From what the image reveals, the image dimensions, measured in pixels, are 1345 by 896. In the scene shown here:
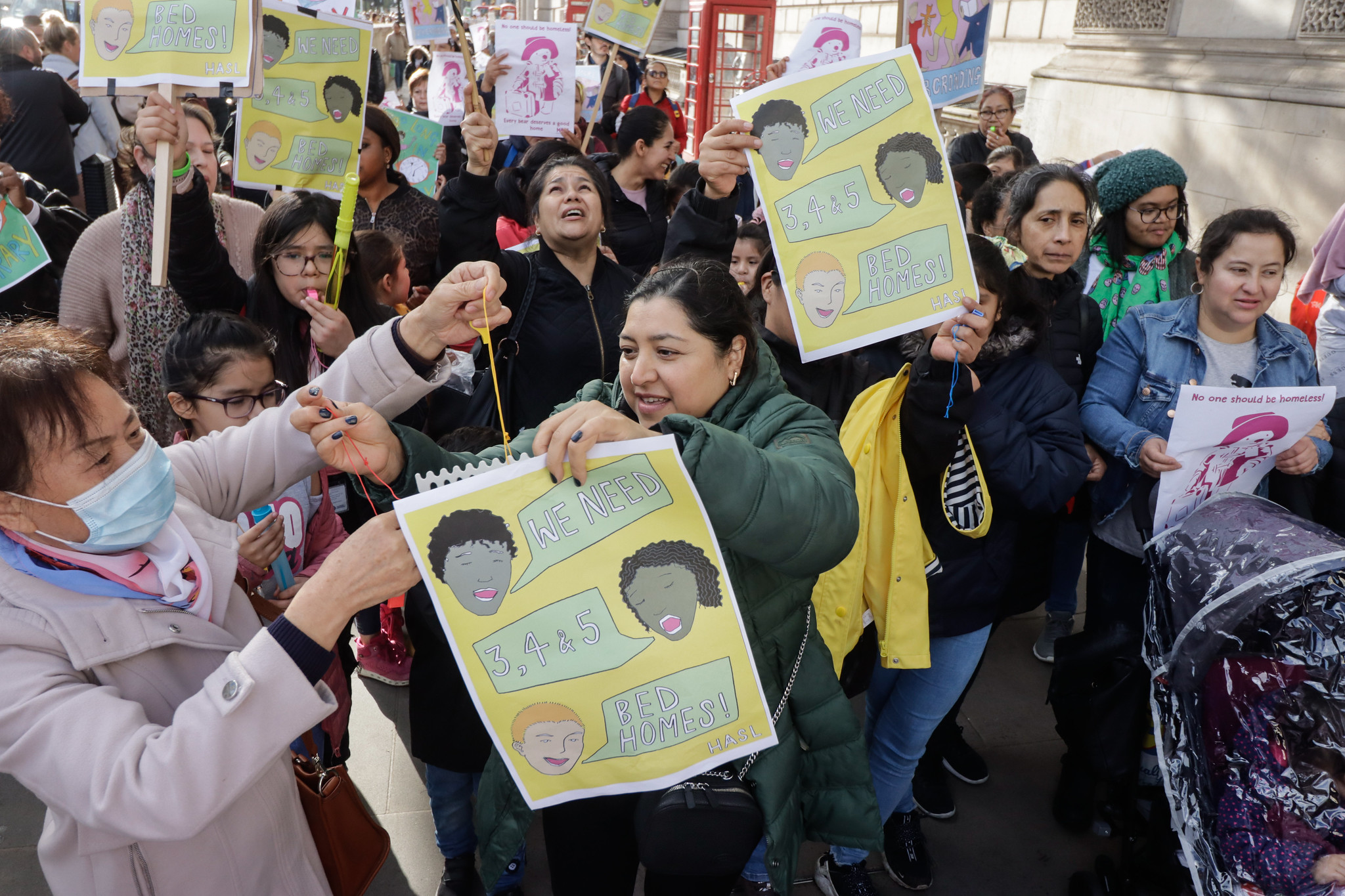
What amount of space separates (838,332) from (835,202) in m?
0.32

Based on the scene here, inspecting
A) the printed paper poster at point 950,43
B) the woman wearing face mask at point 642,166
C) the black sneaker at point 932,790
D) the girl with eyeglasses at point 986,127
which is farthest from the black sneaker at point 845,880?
the girl with eyeglasses at point 986,127

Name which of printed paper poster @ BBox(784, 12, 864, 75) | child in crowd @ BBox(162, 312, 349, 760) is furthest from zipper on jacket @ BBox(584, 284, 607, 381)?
printed paper poster @ BBox(784, 12, 864, 75)

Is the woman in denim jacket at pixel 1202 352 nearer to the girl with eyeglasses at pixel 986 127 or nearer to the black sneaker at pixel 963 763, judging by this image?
the black sneaker at pixel 963 763

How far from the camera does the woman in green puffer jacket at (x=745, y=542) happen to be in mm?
1670

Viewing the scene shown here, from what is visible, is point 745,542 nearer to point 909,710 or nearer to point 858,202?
point 858,202

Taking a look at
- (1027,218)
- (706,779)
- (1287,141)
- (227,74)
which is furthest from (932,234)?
(1287,141)

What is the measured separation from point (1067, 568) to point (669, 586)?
3101 mm

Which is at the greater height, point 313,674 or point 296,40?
point 296,40

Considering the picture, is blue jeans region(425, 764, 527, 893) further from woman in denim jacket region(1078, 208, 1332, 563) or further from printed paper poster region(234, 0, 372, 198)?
printed paper poster region(234, 0, 372, 198)

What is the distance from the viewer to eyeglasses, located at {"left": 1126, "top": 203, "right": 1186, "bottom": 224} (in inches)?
144

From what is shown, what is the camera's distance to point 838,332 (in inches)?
92.4

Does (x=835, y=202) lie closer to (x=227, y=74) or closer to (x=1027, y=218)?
(x=1027, y=218)

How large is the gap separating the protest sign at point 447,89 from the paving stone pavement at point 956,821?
4.18m

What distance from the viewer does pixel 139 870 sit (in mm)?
1544
